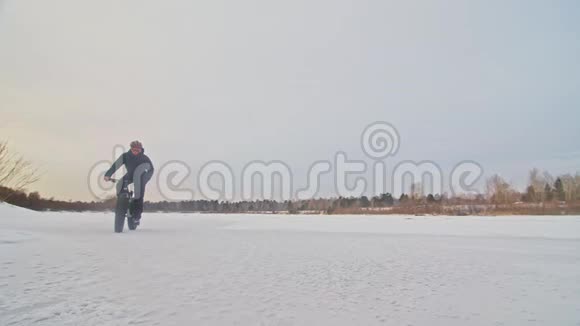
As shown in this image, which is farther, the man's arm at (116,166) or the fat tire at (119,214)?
the man's arm at (116,166)

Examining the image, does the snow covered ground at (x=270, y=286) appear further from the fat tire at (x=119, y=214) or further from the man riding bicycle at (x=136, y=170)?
the man riding bicycle at (x=136, y=170)

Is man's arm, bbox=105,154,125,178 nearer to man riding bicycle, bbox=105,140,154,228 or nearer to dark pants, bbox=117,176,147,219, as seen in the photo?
man riding bicycle, bbox=105,140,154,228

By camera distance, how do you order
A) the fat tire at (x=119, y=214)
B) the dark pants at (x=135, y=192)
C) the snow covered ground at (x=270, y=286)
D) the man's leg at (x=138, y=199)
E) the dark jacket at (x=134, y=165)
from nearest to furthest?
the snow covered ground at (x=270, y=286) < the fat tire at (x=119, y=214) < the dark pants at (x=135, y=192) < the dark jacket at (x=134, y=165) < the man's leg at (x=138, y=199)

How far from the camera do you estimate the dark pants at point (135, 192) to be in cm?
916

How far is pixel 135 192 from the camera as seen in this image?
952cm

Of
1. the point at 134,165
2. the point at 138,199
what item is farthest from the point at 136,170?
the point at 138,199

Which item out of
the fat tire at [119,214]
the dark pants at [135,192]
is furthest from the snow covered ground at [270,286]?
the dark pants at [135,192]

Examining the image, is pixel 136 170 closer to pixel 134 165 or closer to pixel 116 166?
pixel 134 165

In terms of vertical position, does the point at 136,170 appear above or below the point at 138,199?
above

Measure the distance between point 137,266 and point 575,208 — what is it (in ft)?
132

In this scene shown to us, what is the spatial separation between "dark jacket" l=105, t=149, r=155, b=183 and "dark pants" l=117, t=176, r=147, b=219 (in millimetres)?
75

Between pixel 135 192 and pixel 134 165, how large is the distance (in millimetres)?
663

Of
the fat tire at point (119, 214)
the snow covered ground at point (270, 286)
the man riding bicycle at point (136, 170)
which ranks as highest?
the man riding bicycle at point (136, 170)

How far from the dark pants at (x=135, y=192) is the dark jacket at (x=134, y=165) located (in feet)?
0.24
